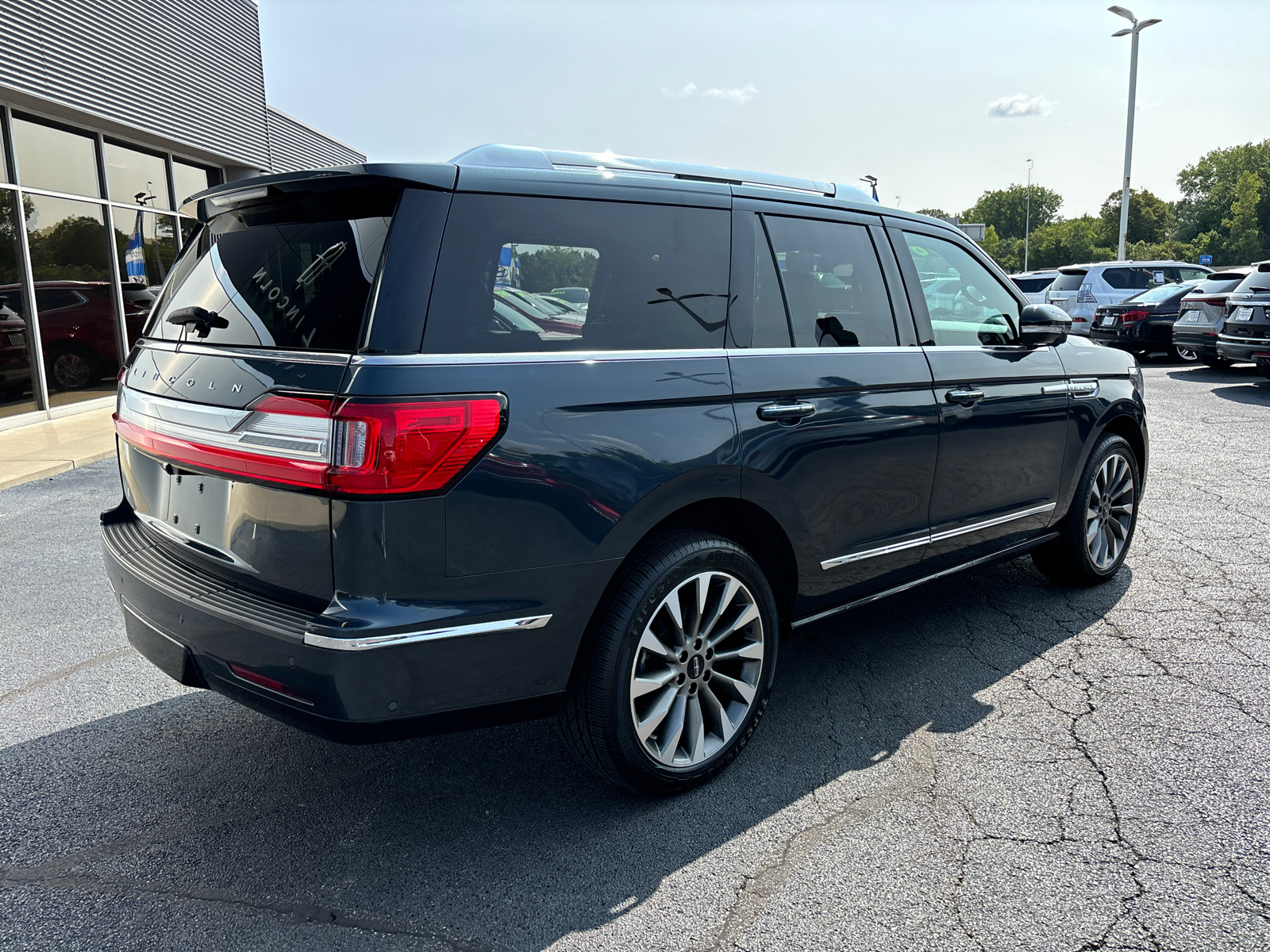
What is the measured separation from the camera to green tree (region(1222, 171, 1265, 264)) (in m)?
82.9

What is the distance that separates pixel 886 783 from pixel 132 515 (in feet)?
8.68

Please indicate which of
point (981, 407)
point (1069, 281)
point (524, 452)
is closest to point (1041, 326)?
point (981, 407)

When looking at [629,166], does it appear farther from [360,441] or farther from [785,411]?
[360,441]

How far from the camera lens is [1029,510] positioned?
4270 millimetres

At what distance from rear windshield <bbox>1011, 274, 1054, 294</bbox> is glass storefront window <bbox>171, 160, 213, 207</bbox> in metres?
16.9

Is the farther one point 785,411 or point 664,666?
point 785,411

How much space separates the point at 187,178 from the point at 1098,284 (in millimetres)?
16864

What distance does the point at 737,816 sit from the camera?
2.86 metres

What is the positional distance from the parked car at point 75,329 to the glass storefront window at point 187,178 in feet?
8.81

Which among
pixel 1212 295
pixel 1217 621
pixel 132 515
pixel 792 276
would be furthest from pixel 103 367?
pixel 1212 295

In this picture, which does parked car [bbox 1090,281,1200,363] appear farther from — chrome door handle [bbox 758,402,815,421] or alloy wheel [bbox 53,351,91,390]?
alloy wheel [bbox 53,351,91,390]

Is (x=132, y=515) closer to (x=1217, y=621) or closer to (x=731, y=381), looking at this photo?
(x=731, y=381)

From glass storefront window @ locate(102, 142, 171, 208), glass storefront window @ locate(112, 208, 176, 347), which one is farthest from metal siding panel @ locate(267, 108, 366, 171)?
glass storefront window @ locate(112, 208, 176, 347)

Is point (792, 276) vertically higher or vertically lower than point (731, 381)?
higher
